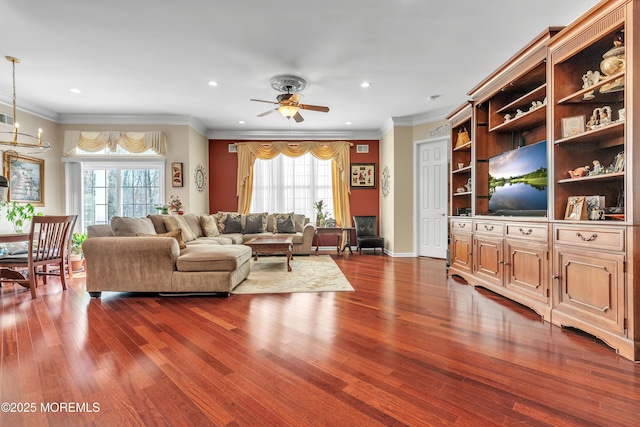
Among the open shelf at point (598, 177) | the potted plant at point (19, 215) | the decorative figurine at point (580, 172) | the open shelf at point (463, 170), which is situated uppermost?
the open shelf at point (463, 170)

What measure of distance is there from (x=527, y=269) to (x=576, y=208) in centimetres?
75

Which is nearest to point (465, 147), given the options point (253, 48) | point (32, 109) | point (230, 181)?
point (253, 48)

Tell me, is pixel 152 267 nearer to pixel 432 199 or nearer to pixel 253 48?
pixel 253 48

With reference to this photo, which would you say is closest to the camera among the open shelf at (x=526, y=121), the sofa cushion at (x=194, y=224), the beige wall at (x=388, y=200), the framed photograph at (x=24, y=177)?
the open shelf at (x=526, y=121)

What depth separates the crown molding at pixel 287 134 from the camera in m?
7.02

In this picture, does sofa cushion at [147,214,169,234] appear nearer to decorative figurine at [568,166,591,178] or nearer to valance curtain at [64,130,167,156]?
valance curtain at [64,130,167,156]

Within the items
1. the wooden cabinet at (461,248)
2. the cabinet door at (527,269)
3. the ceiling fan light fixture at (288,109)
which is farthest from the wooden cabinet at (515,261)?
the ceiling fan light fixture at (288,109)

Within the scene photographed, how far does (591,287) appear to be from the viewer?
83.9 inches

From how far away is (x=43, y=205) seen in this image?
5328 millimetres

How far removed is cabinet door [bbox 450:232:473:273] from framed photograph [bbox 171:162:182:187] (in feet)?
17.3

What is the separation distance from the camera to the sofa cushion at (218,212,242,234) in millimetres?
6270

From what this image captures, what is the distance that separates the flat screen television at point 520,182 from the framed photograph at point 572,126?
0.24 meters

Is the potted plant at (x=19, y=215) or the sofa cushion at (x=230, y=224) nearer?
the potted plant at (x=19, y=215)

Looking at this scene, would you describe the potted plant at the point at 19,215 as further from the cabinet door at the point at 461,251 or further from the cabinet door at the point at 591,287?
the cabinet door at the point at 591,287
